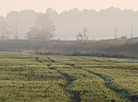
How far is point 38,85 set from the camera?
1858 cm

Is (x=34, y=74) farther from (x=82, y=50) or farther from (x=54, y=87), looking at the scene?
(x=82, y=50)

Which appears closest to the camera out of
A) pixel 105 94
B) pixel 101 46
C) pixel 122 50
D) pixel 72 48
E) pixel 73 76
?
pixel 105 94

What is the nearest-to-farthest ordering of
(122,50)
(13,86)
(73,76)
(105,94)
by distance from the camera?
(105,94) < (13,86) < (73,76) < (122,50)

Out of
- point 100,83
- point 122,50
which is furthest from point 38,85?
point 122,50

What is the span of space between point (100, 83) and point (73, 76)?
4696mm

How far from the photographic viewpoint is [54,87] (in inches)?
711

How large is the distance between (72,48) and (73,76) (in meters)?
55.9

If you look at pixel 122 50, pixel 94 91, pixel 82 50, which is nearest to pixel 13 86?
pixel 94 91

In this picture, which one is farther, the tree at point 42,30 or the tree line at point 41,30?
the tree at point 42,30

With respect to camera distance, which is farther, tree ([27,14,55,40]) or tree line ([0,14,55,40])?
tree ([27,14,55,40])

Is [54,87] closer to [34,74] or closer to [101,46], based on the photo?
[34,74]

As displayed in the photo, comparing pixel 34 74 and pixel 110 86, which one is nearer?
pixel 110 86

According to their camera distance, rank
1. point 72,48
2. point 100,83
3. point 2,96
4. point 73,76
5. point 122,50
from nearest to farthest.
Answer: point 2,96 < point 100,83 < point 73,76 < point 122,50 < point 72,48

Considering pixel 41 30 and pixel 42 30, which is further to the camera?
pixel 41 30
